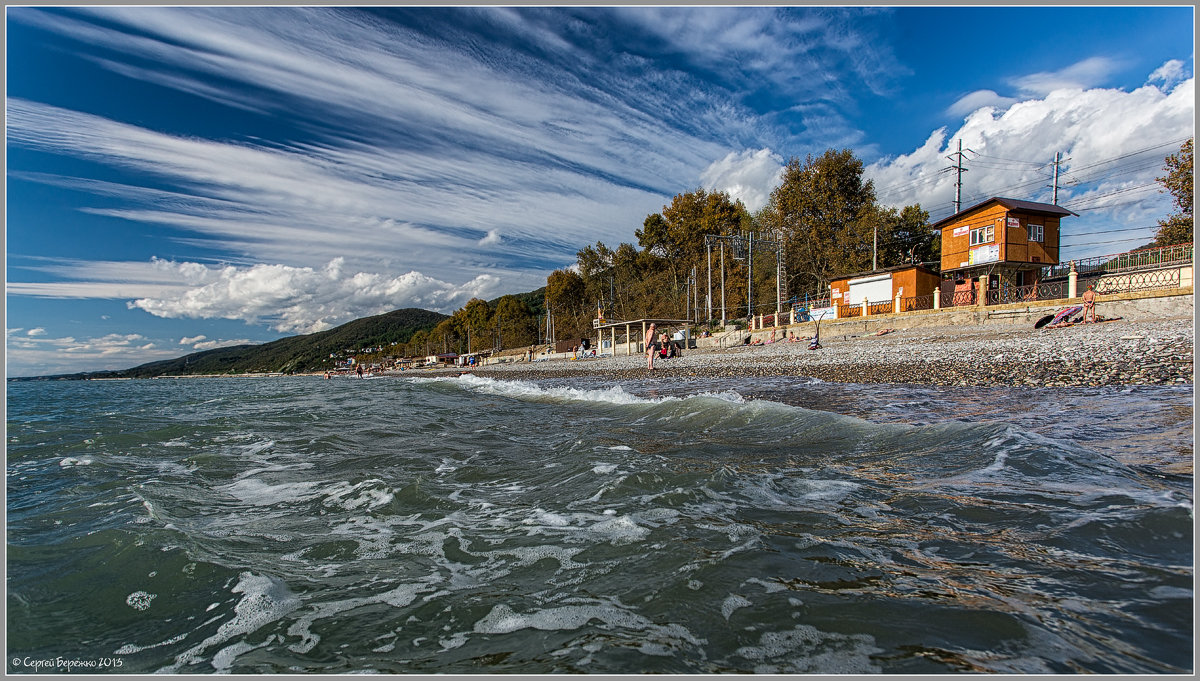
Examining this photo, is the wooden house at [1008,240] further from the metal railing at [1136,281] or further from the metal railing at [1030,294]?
the metal railing at [1136,281]

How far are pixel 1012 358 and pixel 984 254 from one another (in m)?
26.7

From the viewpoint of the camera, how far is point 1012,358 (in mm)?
12992

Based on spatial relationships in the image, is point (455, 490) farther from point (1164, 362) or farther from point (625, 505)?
point (1164, 362)

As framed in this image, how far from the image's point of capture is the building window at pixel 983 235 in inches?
1312

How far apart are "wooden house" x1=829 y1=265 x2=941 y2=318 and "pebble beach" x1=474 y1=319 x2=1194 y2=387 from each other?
1088 centimetres

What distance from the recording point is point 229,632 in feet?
8.68

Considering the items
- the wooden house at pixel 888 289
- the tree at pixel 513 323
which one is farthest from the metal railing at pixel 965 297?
the tree at pixel 513 323

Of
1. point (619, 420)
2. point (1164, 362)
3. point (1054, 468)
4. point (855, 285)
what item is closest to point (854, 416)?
point (1054, 468)

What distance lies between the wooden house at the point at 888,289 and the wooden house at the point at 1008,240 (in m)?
2.01

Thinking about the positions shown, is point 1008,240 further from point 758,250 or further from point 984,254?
point 758,250

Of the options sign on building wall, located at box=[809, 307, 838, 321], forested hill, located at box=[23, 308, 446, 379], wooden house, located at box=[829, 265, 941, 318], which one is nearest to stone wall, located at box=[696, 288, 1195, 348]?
sign on building wall, located at box=[809, 307, 838, 321]

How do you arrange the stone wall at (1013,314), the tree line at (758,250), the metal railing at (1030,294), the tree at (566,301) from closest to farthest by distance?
the stone wall at (1013,314) < the metal railing at (1030,294) < the tree line at (758,250) < the tree at (566,301)

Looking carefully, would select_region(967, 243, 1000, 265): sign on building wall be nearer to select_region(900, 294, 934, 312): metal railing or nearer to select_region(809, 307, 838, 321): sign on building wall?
select_region(900, 294, 934, 312): metal railing

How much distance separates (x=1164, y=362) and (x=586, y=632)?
13524mm
